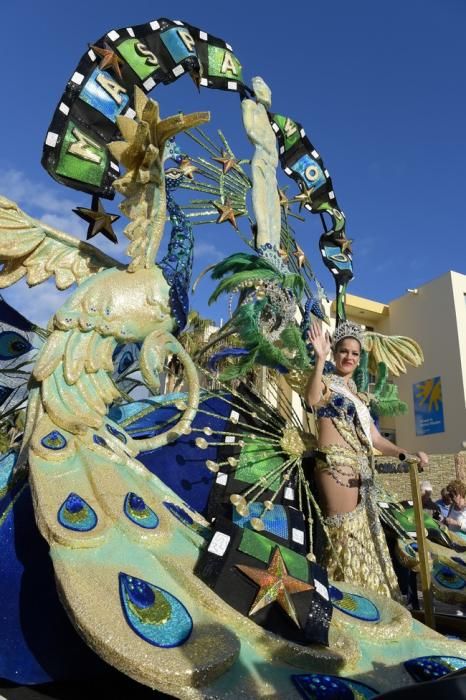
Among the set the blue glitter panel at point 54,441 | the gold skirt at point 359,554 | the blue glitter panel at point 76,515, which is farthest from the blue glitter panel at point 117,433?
the gold skirt at point 359,554

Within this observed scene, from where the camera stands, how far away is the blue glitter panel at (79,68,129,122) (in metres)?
3.29

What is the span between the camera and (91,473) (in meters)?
1.82

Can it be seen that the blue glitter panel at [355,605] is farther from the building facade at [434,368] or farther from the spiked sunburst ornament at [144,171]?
the building facade at [434,368]

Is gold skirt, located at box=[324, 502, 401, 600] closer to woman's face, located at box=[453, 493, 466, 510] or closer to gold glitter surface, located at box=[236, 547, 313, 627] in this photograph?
gold glitter surface, located at box=[236, 547, 313, 627]

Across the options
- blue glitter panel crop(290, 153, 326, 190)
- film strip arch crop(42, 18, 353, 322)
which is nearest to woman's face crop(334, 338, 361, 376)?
film strip arch crop(42, 18, 353, 322)

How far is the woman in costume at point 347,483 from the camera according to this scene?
2535 millimetres

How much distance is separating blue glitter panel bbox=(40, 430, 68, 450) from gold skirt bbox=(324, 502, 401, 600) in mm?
1409

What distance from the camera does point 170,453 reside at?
266 cm

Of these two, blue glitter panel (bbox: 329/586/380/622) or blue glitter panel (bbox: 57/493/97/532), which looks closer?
blue glitter panel (bbox: 57/493/97/532)

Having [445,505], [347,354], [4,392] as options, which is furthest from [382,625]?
[445,505]

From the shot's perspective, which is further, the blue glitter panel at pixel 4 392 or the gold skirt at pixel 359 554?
the blue glitter panel at pixel 4 392

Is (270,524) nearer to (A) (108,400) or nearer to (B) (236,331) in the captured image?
(A) (108,400)

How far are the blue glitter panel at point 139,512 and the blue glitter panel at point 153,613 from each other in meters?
0.27

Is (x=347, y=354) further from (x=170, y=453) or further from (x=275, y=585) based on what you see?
(x=275, y=585)
